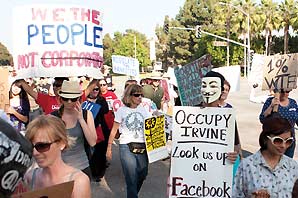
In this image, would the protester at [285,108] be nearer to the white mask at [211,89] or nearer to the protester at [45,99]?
the white mask at [211,89]

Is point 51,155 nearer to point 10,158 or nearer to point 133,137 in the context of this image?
point 10,158

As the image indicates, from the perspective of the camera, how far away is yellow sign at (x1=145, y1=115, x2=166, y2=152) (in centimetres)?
600

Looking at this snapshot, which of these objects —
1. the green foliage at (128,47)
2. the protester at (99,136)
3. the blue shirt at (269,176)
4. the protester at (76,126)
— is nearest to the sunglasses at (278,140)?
the blue shirt at (269,176)

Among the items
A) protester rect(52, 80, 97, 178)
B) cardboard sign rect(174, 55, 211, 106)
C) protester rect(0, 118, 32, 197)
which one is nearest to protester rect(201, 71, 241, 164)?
cardboard sign rect(174, 55, 211, 106)

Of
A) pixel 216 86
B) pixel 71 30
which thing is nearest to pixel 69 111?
pixel 71 30

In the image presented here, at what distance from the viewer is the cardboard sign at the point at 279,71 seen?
5934mm

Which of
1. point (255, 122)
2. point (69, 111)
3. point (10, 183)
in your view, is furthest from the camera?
point (255, 122)

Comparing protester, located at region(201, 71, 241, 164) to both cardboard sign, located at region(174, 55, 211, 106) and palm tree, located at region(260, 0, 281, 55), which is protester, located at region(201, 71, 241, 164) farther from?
palm tree, located at region(260, 0, 281, 55)

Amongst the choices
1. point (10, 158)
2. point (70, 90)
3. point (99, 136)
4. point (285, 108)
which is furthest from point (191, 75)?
point (10, 158)

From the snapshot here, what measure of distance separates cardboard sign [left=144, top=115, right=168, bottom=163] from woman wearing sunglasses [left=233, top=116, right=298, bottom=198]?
2.69 m

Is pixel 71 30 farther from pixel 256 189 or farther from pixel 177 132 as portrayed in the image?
pixel 256 189

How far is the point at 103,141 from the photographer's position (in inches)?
313

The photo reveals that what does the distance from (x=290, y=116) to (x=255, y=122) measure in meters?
9.47

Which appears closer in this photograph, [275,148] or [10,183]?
[10,183]
